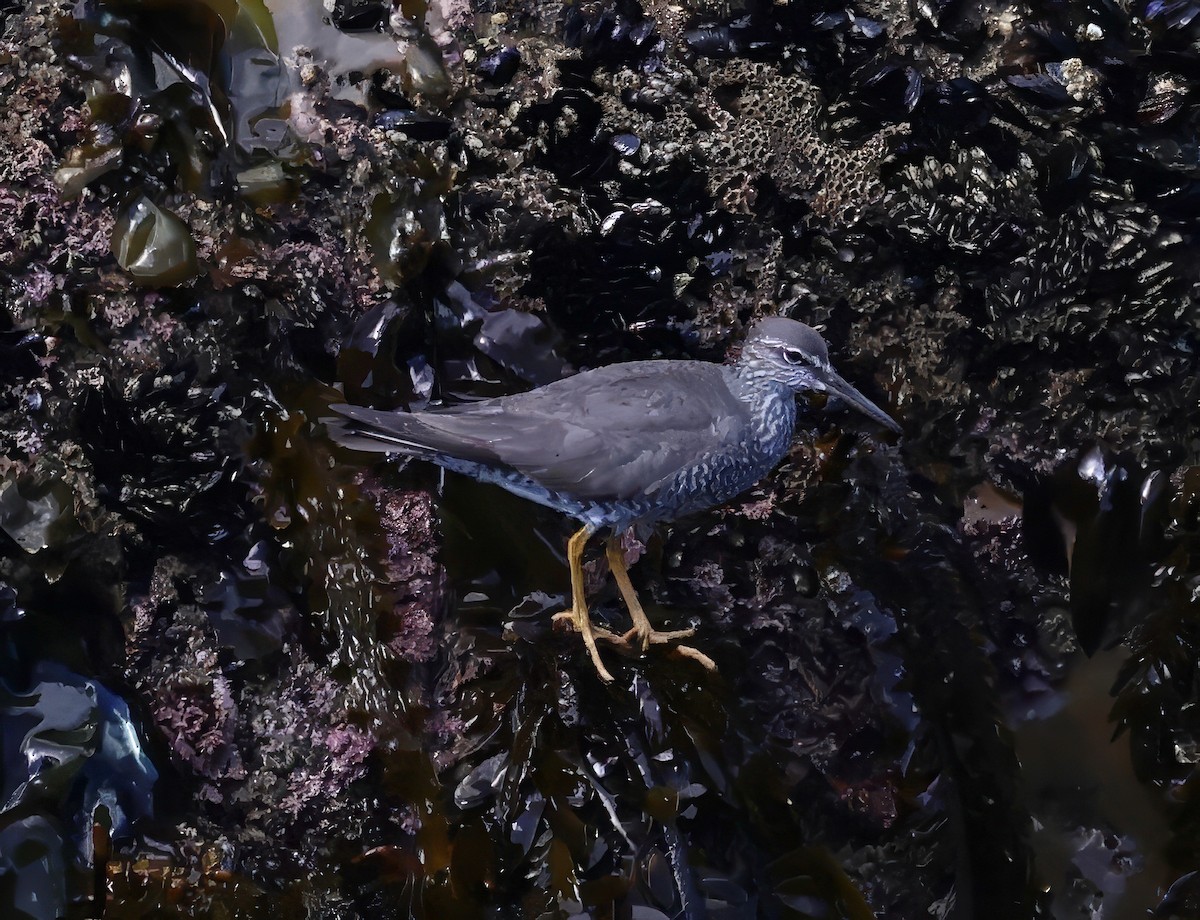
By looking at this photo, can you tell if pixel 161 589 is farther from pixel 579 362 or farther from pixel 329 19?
pixel 329 19

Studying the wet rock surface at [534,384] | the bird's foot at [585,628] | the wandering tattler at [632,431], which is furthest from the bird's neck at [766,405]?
the bird's foot at [585,628]

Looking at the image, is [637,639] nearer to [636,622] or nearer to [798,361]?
[636,622]

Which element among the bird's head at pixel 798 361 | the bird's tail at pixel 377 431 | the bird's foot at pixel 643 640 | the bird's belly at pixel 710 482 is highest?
the bird's head at pixel 798 361

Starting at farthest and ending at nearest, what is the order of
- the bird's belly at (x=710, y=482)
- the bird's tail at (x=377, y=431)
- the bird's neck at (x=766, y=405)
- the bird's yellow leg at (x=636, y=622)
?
the bird's yellow leg at (x=636, y=622)
the bird's neck at (x=766, y=405)
the bird's belly at (x=710, y=482)
the bird's tail at (x=377, y=431)

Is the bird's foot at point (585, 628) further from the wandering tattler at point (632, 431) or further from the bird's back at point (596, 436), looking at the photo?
the bird's back at point (596, 436)

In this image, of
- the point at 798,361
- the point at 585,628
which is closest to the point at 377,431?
the point at 585,628

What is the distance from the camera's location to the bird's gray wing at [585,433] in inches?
90.2

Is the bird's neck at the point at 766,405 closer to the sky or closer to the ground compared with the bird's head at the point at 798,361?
closer to the ground

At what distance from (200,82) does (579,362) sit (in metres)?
1.23

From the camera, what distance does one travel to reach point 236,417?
2.61 m

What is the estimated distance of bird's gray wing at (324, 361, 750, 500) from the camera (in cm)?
229

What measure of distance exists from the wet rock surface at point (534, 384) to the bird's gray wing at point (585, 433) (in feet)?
1.25

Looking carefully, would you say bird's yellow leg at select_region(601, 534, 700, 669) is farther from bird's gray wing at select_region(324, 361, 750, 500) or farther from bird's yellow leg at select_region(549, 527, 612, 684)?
bird's gray wing at select_region(324, 361, 750, 500)

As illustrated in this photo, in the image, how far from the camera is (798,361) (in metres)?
2.45
